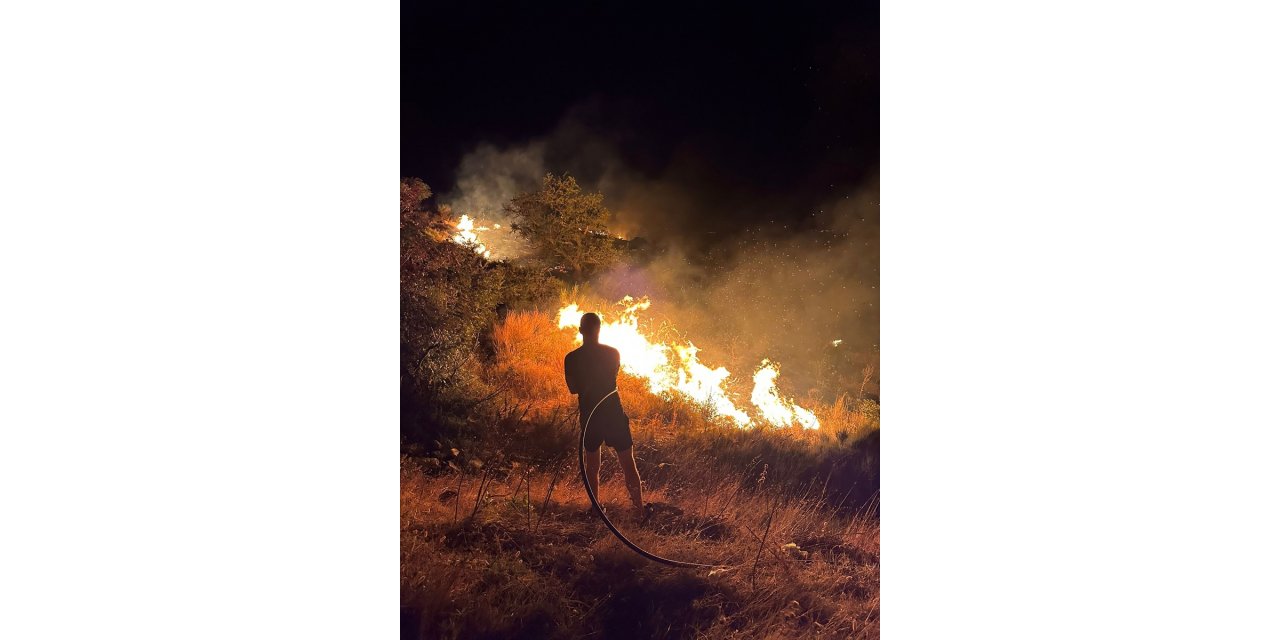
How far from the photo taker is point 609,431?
3.24 m

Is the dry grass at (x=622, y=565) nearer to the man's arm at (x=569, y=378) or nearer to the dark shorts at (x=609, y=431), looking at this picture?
the dark shorts at (x=609, y=431)

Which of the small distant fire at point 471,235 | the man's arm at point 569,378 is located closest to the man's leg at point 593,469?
the man's arm at point 569,378

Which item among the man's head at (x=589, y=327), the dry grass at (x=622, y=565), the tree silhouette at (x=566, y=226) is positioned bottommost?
the dry grass at (x=622, y=565)

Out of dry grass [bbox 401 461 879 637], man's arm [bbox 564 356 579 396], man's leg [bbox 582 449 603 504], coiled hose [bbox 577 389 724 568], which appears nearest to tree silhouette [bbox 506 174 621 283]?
man's arm [bbox 564 356 579 396]

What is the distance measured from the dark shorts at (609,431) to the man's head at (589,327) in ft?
0.92

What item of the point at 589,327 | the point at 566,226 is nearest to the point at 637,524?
the point at 589,327

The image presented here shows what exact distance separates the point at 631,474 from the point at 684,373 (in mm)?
466

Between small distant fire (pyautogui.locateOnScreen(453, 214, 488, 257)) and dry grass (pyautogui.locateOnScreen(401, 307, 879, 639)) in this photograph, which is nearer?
dry grass (pyautogui.locateOnScreen(401, 307, 879, 639))

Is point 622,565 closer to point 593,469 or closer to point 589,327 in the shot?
point 593,469

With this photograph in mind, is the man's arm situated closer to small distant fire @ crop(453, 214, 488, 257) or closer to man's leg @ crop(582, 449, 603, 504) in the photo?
man's leg @ crop(582, 449, 603, 504)

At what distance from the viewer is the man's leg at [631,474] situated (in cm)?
322

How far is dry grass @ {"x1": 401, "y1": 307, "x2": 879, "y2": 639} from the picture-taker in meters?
3.17
